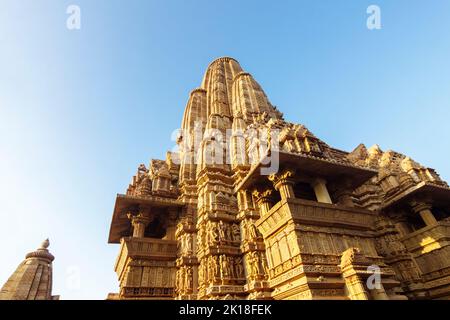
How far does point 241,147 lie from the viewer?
18.4 m

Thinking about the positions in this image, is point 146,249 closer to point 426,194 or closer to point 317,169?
point 317,169

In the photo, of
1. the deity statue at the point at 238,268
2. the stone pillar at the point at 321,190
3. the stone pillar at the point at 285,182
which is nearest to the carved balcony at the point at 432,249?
the stone pillar at the point at 321,190

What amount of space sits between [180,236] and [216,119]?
1194 cm

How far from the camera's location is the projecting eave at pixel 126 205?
15.4 m

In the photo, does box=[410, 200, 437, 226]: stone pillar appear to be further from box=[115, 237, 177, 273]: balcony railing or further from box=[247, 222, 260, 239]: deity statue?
box=[115, 237, 177, 273]: balcony railing

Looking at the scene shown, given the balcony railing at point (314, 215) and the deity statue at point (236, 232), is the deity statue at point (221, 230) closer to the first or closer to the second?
the deity statue at point (236, 232)

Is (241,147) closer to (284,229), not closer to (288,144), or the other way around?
(288,144)

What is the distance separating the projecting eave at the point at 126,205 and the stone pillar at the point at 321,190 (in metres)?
9.02

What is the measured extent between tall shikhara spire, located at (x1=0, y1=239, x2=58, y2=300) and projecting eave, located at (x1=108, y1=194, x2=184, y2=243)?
884 centimetres

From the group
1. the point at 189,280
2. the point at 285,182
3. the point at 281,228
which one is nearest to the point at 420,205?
the point at 285,182

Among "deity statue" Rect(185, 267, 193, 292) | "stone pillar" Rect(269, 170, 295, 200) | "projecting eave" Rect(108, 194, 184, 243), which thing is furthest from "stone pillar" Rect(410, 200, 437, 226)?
"projecting eave" Rect(108, 194, 184, 243)

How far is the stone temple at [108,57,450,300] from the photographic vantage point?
938 cm
